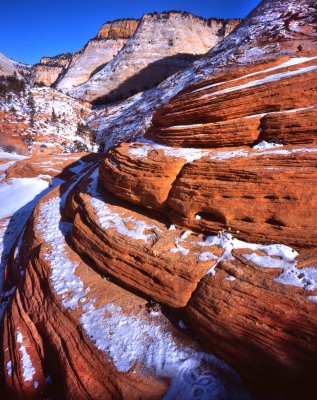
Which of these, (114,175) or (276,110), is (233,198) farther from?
(114,175)

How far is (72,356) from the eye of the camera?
5051 millimetres

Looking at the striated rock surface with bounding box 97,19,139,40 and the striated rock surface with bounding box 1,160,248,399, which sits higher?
the striated rock surface with bounding box 97,19,139,40

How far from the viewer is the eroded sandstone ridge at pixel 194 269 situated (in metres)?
4.22

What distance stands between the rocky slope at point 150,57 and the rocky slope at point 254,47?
1773cm

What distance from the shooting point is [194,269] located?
5289 mm

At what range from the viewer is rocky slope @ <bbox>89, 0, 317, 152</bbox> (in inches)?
620

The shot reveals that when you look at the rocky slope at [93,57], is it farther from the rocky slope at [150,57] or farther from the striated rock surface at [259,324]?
the striated rock surface at [259,324]

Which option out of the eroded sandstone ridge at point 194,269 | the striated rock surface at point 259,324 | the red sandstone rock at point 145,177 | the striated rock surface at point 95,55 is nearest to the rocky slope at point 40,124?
the red sandstone rock at point 145,177

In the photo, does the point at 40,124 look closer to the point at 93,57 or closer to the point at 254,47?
A: the point at 254,47

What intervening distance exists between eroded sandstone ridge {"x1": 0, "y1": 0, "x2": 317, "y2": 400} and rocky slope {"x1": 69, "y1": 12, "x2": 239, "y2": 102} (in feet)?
120

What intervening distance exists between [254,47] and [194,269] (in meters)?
19.0

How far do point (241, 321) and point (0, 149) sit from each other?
1038 inches

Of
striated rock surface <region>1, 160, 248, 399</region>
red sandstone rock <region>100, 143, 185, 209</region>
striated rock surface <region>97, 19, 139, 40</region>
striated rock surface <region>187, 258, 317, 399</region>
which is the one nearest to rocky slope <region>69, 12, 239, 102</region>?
striated rock surface <region>97, 19, 139, 40</region>

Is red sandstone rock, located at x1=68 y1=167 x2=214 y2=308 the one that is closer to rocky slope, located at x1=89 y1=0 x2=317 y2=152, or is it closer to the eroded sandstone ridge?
the eroded sandstone ridge
